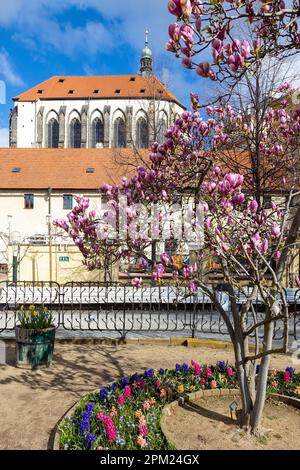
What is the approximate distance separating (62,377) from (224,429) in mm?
2982

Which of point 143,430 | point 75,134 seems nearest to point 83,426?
point 143,430

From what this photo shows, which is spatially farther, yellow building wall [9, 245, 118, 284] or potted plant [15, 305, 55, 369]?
yellow building wall [9, 245, 118, 284]

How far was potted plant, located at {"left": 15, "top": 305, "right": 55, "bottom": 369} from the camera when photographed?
655 cm

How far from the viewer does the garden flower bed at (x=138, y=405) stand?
149 inches

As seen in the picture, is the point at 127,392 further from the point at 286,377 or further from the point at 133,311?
the point at 133,311

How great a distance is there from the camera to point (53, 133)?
57.4 meters

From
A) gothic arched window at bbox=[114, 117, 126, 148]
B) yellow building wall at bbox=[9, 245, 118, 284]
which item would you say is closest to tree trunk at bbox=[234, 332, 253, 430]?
yellow building wall at bbox=[9, 245, 118, 284]

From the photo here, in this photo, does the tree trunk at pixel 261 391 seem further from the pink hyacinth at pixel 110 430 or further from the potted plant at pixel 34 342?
the potted plant at pixel 34 342

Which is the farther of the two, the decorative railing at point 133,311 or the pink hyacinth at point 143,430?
the decorative railing at point 133,311

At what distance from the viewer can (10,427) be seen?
14.7ft

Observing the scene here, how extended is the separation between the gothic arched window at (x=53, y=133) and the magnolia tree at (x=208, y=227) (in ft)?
180

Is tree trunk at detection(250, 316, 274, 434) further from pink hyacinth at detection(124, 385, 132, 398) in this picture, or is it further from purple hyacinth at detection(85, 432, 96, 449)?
purple hyacinth at detection(85, 432, 96, 449)

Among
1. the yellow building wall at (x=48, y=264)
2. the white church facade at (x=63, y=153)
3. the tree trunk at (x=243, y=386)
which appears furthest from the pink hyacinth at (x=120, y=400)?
the yellow building wall at (x=48, y=264)
